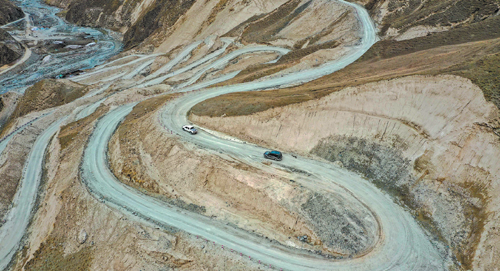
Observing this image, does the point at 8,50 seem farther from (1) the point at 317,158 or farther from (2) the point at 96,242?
(1) the point at 317,158

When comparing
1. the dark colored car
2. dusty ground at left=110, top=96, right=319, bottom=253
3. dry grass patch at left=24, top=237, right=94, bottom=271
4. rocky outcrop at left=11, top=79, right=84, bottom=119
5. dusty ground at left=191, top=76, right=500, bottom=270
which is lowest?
dry grass patch at left=24, top=237, right=94, bottom=271

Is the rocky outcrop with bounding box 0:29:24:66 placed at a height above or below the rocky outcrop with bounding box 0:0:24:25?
below

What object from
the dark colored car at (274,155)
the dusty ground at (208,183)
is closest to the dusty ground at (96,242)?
the dusty ground at (208,183)

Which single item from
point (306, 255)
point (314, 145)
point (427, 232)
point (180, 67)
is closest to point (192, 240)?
point (306, 255)

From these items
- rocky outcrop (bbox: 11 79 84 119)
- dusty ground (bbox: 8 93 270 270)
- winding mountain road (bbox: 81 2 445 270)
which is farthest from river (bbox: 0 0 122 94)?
winding mountain road (bbox: 81 2 445 270)

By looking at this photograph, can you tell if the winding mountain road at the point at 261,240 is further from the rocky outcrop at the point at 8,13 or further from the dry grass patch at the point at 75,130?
the rocky outcrop at the point at 8,13

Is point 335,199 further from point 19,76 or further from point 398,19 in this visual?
point 19,76

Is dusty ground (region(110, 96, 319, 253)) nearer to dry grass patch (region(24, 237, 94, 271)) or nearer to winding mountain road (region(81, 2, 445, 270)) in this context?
winding mountain road (region(81, 2, 445, 270))
